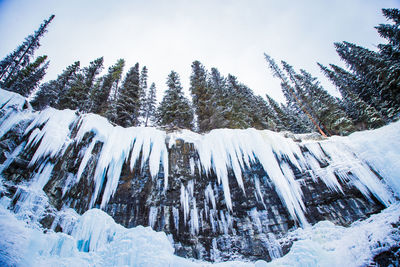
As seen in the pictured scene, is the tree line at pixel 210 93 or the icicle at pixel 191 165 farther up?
the tree line at pixel 210 93

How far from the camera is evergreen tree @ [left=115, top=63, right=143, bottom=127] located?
13.2 m

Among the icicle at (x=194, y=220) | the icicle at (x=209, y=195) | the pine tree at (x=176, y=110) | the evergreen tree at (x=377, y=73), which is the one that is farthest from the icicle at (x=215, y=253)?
the evergreen tree at (x=377, y=73)

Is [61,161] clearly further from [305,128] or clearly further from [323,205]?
[305,128]

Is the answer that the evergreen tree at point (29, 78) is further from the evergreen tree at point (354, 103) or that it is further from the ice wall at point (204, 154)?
the evergreen tree at point (354, 103)

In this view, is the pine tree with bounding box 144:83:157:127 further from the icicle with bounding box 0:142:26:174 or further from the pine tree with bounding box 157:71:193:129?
the icicle with bounding box 0:142:26:174

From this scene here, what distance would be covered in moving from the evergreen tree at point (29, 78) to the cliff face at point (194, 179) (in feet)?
51.1

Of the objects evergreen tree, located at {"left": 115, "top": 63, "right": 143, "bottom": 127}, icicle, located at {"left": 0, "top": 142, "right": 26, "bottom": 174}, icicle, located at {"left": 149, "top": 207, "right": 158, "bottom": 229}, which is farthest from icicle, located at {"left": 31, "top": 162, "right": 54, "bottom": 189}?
evergreen tree, located at {"left": 115, "top": 63, "right": 143, "bottom": 127}

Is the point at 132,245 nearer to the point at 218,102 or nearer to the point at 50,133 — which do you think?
the point at 50,133

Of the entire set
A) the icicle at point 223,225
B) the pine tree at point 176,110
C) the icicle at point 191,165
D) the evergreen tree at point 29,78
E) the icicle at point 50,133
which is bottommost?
the icicle at point 223,225

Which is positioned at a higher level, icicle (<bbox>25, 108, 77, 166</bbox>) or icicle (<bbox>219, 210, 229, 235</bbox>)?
icicle (<bbox>25, 108, 77, 166</bbox>)

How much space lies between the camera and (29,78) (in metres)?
17.8

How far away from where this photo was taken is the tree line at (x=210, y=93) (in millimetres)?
13844

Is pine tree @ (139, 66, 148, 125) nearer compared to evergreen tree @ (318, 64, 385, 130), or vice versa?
evergreen tree @ (318, 64, 385, 130)

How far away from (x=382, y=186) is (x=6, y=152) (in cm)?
1333
